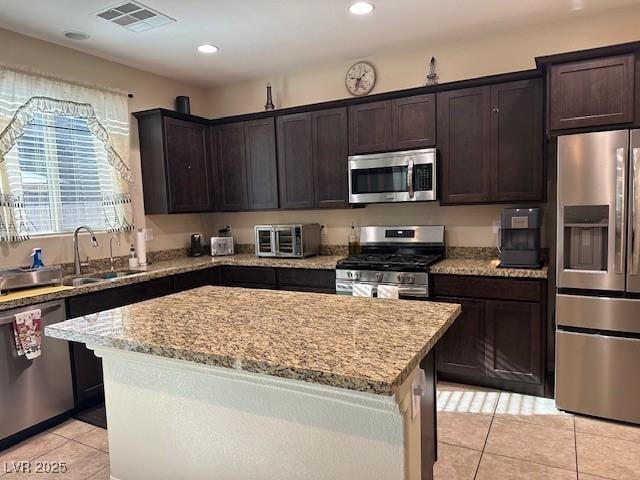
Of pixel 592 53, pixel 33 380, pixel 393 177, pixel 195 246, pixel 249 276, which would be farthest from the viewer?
pixel 195 246

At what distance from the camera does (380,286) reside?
319 centimetres

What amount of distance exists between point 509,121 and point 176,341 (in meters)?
2.83

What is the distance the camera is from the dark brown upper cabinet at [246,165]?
4.17m

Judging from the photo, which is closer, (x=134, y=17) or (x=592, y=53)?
(x=592, y=53)

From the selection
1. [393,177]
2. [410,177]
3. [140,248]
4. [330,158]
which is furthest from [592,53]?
[140,248]

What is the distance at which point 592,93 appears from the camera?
2.61 metres

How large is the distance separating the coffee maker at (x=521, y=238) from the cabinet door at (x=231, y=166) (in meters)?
2.42

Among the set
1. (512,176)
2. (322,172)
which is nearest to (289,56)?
(322,172)

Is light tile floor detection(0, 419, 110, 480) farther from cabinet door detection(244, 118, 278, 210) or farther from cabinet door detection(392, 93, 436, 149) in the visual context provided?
cabinet door detection(392, 93, 436, 149)

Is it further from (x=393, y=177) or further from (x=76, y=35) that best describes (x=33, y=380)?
(x=393, y=177)

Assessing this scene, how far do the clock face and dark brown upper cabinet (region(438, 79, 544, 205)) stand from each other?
0.77 metres

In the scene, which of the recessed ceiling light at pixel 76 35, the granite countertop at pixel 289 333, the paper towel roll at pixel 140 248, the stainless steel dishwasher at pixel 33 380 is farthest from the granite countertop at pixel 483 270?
the recessed ceiling light at pixel 76 35

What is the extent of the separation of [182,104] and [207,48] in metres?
0.92

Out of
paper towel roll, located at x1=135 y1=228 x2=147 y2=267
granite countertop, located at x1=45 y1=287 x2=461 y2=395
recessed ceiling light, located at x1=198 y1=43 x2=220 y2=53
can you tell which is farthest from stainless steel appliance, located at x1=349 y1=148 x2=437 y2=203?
paper towel roll, located at x1=135 y1=228 x2=147 y2=267
